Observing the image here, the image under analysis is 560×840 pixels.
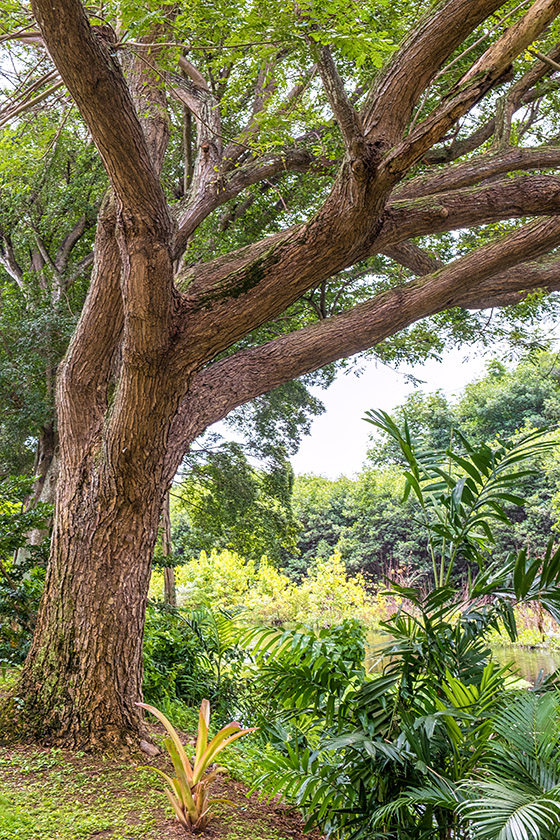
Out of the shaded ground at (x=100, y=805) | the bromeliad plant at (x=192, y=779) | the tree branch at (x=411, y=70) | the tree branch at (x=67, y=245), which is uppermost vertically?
the tree branch at (x=67, y=245)

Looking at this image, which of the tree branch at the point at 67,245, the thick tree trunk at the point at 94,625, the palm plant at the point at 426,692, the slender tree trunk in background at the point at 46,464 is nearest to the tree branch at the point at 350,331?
the thick tree trunk at the point at 94,625

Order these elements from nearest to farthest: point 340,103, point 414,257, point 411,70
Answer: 1. point 340,103
2. point 411,70
3. point 414,257

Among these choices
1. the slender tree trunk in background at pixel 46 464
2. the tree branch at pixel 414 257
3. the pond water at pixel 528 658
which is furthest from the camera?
the pond water at pixel 528 658

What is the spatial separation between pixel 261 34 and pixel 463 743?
2911mm

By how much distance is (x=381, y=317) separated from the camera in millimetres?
3822

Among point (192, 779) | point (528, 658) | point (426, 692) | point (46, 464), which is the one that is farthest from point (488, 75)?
point (528, 658)

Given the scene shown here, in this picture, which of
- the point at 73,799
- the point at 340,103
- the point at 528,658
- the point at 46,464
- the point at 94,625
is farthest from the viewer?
the point at 528,658

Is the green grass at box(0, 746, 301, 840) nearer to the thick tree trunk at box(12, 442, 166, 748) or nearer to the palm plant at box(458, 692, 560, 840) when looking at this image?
the thick tree trunk at box(12, 442, 166, 748)

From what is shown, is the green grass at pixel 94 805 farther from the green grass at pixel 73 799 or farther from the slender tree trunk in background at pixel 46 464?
the slender tree trunk in background at pixel 46 464

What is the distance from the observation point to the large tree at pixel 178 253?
253 cm

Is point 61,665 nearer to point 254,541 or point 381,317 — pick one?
point 381,317

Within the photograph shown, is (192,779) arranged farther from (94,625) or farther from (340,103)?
(340,103)

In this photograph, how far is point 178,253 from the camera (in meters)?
4.24

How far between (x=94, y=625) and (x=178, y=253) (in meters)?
2.54
